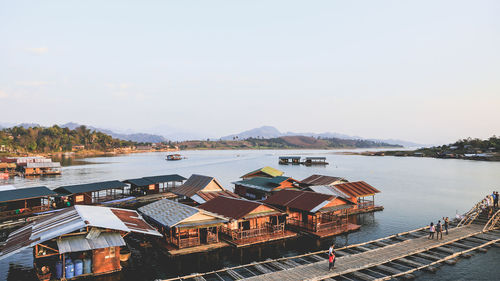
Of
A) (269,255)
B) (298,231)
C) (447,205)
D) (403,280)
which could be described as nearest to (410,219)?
(447,205)

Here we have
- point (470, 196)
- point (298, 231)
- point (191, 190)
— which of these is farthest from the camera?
point (470, 196)

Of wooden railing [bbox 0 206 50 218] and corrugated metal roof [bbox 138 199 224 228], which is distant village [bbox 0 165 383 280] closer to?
corrugated metal roof [bbox 138 199 224 228]

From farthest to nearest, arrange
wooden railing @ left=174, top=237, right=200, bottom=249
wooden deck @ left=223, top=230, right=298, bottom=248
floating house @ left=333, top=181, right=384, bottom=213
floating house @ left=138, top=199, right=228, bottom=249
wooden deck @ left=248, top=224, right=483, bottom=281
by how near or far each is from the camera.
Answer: floating house @ left=333, top=181, right=384, bottom=213 < wooden deck @ left=223, top=230, right=298, bottom=248 < wooden railing @ left=174, top=237, right=200, bottom=249 < floating house @ left=138, top=199, right=228, bottom=249 < wooden deck @ left=248, top=224, right=483, bottom=281

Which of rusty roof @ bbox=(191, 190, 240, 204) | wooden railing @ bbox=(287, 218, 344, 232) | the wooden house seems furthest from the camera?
the wooden house

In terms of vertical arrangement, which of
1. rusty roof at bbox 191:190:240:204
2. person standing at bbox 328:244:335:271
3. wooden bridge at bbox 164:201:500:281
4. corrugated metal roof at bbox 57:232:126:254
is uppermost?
corrugated metal roof at bbox 57:232:126:254

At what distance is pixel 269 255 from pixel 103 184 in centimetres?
3712

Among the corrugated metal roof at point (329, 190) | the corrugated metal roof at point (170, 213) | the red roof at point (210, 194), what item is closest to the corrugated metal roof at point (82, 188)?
the red roof at point (210, 194)

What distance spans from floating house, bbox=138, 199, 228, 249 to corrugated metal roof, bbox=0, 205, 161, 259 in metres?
2.27

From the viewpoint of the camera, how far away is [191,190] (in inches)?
1911

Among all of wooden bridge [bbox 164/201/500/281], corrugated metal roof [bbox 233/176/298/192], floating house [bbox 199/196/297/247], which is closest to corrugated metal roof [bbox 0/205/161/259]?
wooden bridge [bbox 164/201/500/281]

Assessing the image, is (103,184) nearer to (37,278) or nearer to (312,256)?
(37,278)

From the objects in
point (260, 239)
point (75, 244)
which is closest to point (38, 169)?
point (75, 244)

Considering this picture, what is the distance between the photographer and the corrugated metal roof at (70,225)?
852 inches

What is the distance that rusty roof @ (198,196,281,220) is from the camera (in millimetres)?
32000
